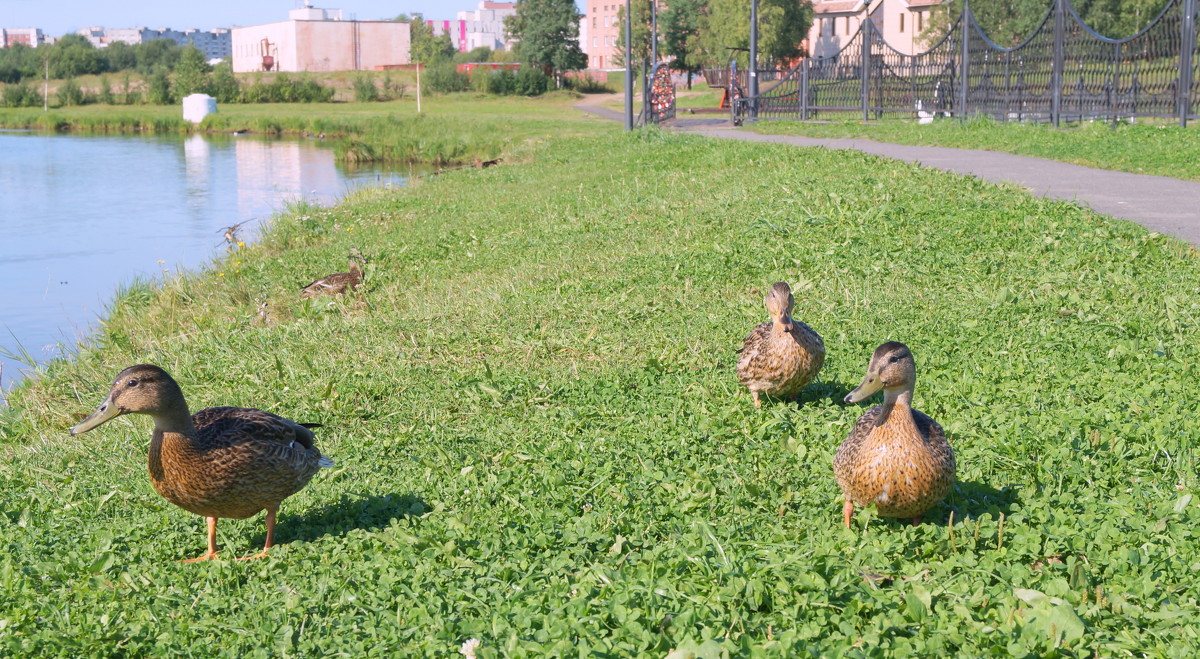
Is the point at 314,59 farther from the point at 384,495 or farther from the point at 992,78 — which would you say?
the point at 384,495

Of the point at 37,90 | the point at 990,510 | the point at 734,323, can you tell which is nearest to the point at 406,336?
the point at 734,323

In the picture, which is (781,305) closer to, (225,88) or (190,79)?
(225,88)

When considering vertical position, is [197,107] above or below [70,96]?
below

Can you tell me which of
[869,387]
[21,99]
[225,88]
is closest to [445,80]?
[225,88]

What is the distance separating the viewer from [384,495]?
4.97m

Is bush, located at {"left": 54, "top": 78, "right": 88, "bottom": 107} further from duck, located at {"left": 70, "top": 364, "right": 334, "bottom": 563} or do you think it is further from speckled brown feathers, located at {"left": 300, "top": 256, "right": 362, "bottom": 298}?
duck, located at {"left": 70, "top": 364, "right": 334, "bottom": 563}

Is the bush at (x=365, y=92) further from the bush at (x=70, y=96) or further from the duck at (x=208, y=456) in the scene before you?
the duck at (x=208, y=456)

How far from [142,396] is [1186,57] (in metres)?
18.7

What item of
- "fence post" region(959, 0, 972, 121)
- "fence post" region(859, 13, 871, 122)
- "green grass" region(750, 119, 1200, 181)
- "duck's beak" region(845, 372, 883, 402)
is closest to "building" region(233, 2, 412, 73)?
"fence post" region(859, 13, 871, 122)

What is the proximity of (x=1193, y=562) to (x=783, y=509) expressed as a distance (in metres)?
1.56

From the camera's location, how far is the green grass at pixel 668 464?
365 cm

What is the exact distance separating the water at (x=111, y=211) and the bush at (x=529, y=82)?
31977mm

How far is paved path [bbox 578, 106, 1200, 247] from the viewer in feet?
33.3

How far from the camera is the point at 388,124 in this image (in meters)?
39.3
